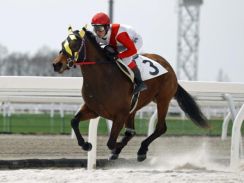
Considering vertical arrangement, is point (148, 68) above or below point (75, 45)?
below

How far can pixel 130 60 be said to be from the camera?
6.98 metres

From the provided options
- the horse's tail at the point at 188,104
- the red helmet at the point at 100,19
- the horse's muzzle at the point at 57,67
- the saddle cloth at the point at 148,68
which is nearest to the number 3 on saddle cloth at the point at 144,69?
the saddle cloth at the point at 148,68

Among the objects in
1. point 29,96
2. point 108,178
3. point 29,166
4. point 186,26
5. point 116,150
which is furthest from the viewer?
point 186,26

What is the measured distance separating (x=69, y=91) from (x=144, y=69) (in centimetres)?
141

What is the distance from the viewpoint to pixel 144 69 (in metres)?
7.20

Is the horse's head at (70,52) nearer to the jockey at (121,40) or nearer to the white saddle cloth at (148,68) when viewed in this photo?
the jockey at (121,40)

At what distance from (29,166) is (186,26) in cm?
4549

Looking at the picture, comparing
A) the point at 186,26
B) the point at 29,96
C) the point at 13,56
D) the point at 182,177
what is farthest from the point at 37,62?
the point at 182,177

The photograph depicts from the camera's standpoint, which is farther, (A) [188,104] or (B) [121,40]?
(A) [188,104]

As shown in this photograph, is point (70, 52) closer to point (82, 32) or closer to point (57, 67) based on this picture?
point (57, 67)

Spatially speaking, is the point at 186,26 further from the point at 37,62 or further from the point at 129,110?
the point at 129,110

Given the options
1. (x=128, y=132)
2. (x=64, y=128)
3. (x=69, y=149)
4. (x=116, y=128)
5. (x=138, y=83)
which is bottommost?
(x=64, y=128)

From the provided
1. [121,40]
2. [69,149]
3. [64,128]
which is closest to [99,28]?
[121,40]

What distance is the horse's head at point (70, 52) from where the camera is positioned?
20.4ft
